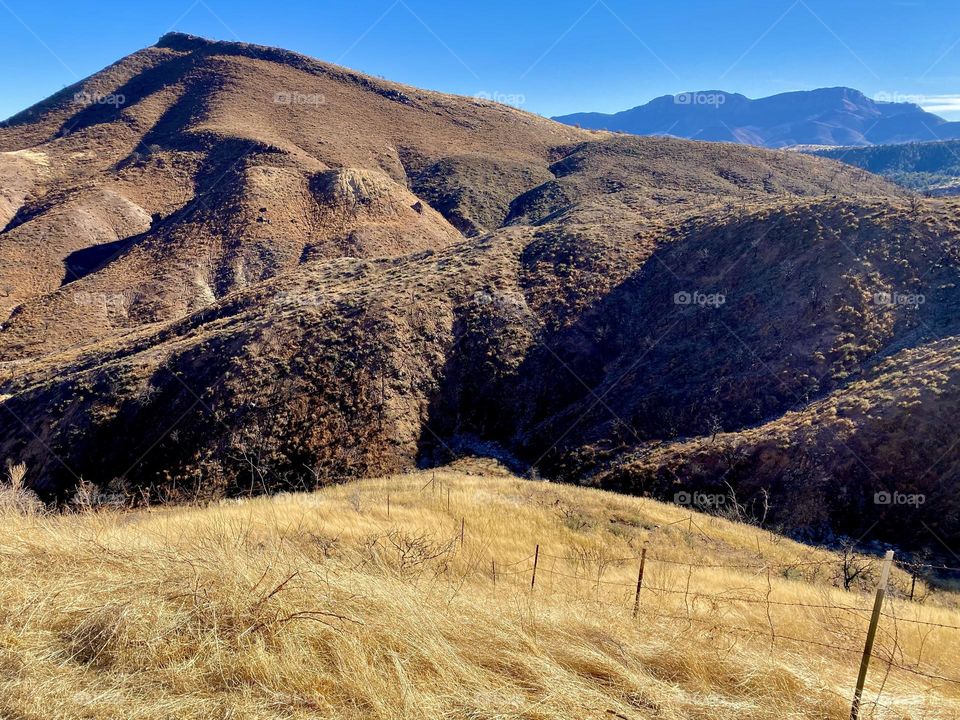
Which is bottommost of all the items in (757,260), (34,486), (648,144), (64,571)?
(34,486)

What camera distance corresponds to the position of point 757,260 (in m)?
22.1

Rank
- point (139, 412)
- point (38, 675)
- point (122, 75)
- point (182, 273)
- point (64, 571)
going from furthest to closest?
1. point (122, 75)
2. point (182, 273)
3. point (139, 412)
4. point (64, 571)
5. point (38, 675)

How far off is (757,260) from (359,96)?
64.5 metres

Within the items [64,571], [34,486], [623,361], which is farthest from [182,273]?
[64,571]

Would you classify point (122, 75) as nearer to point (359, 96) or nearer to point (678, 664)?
point (359, 96)
